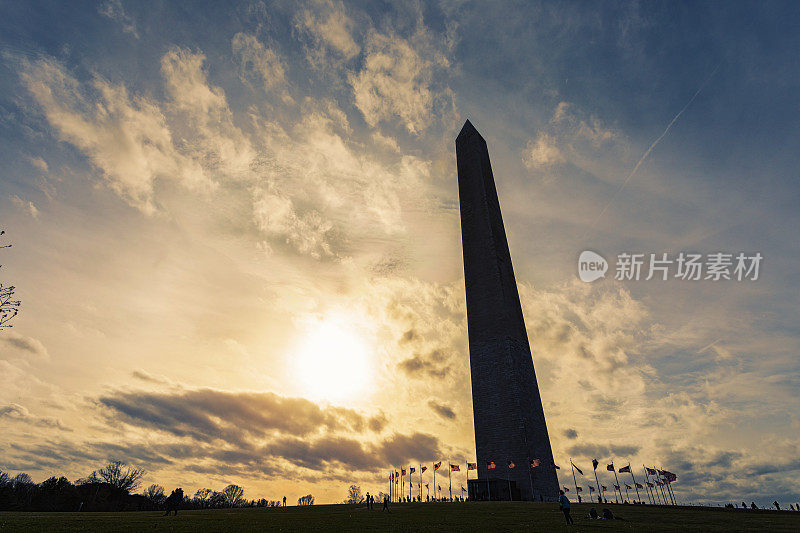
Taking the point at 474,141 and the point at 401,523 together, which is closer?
the point at 401,523

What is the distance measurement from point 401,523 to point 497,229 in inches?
1643

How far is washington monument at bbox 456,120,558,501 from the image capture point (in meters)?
43.9

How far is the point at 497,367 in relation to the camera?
4822cm

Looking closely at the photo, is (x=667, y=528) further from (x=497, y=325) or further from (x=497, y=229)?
(x=497, y=229)

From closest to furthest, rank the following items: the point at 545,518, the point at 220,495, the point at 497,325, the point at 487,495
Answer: the point at 545,518
the point at 487,495
the point at 497,325
the point at 220,495

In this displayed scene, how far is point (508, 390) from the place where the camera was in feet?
153

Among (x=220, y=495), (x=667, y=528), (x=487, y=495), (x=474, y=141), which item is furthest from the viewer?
(x=220, y=495)

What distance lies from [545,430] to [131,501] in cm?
7147

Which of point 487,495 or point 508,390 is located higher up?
point 508,390

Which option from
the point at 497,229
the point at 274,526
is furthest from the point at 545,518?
the point at 497,229

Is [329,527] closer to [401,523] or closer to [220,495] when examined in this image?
[401,523]

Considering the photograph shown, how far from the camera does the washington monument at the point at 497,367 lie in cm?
4389

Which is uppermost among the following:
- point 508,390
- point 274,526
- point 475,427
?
point 508,390

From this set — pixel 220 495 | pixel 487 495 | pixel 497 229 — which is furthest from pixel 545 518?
pixel 220 495
